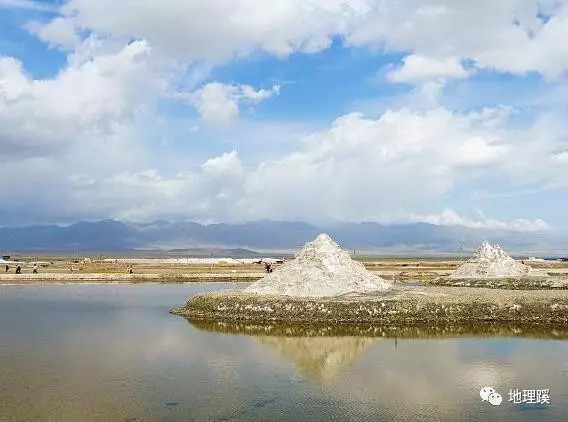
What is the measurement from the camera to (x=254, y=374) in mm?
27750

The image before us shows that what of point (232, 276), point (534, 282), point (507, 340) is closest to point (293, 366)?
point (507, 340)

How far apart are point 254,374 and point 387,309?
20.1 m

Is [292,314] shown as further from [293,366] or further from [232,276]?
[232,276]

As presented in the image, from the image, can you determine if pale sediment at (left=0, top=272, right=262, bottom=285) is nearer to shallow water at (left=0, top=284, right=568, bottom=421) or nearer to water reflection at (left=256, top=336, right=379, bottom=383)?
shallow water at (left=0, top=284, right=568, bottom=421)

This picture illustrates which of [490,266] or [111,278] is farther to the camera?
[111,278]

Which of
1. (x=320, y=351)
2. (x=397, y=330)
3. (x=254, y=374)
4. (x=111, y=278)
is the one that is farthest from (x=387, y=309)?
(x=111, y=278)

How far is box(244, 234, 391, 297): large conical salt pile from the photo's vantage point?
1986 inches

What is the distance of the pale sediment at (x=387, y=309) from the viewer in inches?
1766

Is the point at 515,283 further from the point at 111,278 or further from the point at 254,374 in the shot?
the point at 111,278

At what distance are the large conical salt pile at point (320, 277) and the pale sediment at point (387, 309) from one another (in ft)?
6.94

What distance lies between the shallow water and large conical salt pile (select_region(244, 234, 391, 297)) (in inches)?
429

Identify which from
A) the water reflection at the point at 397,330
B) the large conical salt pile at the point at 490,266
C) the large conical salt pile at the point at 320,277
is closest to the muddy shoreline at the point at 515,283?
the large conical salt pile at the point at 490,266

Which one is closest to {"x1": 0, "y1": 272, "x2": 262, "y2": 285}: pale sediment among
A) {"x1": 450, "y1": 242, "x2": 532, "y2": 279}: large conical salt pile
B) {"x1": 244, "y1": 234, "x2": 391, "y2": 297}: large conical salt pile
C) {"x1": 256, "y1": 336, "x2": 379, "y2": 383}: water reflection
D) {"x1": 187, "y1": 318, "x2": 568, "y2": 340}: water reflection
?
{"x1": 450, "y1": 242, "x2": 532, "y2": 279}: large conical salt pile

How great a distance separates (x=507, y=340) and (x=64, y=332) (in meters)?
30.2
